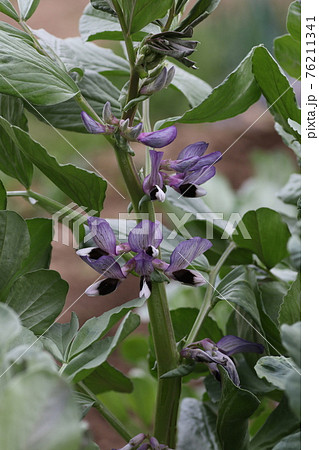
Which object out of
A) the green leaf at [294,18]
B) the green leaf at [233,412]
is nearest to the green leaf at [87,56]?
the green leaf at [294,18]

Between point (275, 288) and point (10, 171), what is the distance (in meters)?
0.19

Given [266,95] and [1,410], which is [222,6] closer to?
[266,95]

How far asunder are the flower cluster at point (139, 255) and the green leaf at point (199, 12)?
0.34 ft

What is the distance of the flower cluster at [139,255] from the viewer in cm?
28

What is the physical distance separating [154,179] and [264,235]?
126mm

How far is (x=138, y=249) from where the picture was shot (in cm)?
29

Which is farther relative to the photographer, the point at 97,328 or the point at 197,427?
the point at 197,427

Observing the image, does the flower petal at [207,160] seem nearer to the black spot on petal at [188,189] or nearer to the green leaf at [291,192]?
the black spot on petal at [188,189]

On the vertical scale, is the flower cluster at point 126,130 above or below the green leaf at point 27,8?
below

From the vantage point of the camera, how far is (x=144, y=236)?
0.93 feet

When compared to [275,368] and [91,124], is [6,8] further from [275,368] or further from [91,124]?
[275,368]

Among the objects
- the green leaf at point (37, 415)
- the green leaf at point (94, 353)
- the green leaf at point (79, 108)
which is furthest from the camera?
the green leaf at point (79, 108)

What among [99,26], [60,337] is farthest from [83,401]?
[99,26]
